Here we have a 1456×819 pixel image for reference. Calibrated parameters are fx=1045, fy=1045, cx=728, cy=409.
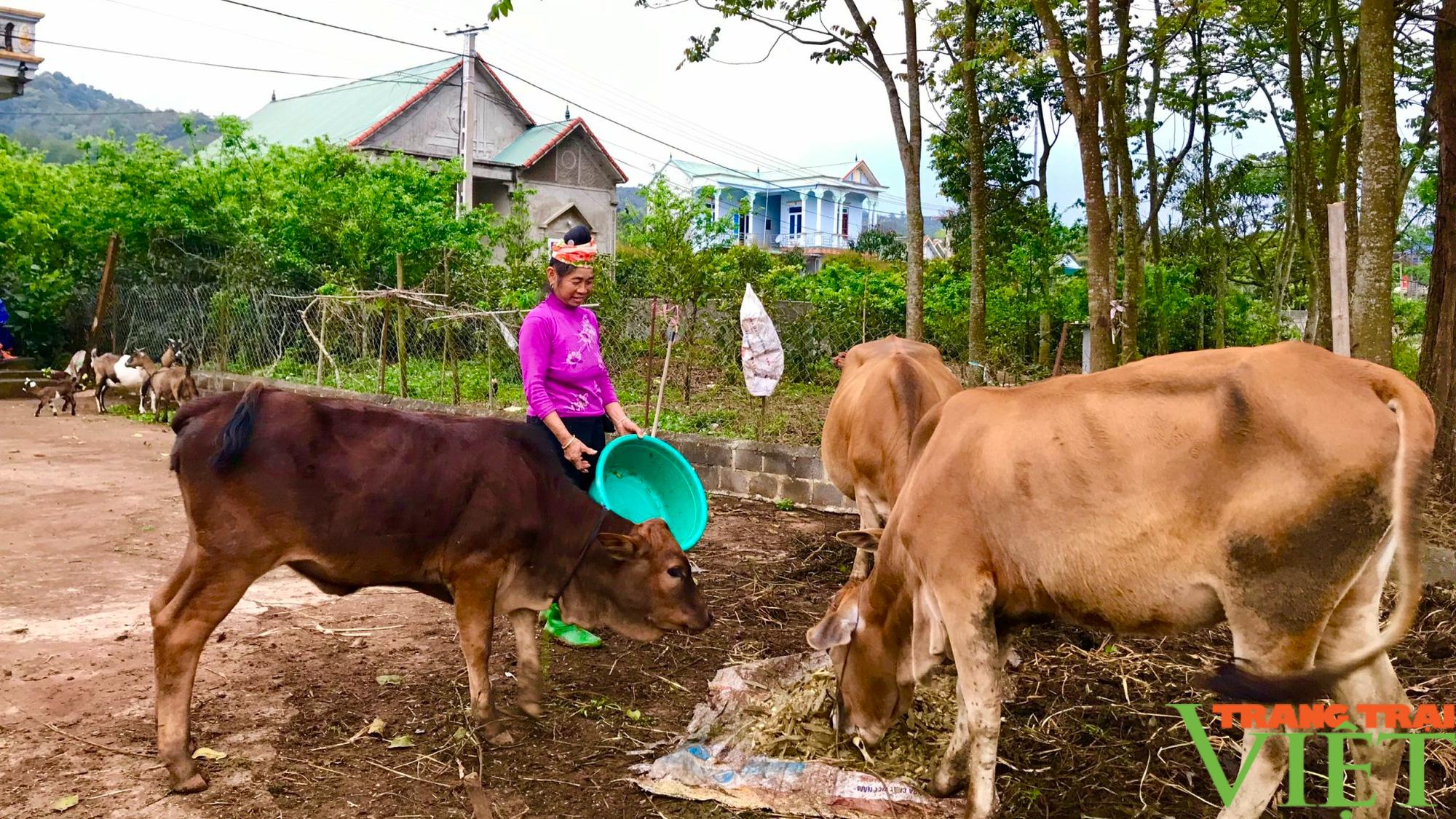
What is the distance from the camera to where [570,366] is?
→ 504 centimetres

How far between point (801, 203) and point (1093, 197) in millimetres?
51842

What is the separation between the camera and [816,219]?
5962cm

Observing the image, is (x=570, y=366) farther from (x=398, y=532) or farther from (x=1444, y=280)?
(x=1444, y=280)

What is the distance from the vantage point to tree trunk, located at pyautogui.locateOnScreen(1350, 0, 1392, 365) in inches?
A: 232

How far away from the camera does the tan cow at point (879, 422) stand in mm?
5742

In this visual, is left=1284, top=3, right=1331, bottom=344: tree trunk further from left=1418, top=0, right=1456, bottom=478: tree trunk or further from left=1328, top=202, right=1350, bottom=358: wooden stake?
left=1328, top=202, right=1350, bottom=358: wooden stake

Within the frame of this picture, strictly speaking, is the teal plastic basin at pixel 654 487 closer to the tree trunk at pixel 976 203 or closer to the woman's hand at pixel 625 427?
the woman's hand at pixel 625 427

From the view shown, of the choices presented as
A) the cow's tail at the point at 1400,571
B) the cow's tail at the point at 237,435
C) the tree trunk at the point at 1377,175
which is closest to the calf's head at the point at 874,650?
the cow's tail at the point at 1400,571

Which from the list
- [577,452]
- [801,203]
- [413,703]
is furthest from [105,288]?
[801,203]

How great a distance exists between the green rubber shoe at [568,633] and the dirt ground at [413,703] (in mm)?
77

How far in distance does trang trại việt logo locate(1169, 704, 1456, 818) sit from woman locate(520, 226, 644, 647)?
2.78 m

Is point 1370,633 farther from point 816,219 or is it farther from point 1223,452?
point 816,219

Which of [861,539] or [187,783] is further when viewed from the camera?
[861,539]

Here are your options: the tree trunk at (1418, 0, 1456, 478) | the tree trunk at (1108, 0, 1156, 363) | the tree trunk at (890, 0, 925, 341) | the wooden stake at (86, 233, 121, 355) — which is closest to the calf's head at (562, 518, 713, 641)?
the tree trunk at (1418, 0, 1456, 478)
